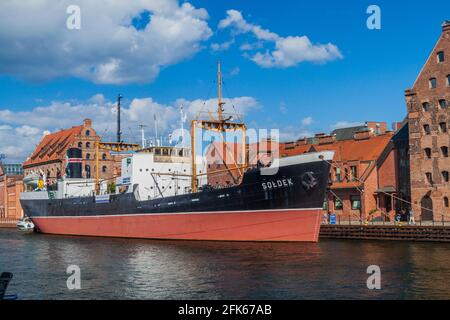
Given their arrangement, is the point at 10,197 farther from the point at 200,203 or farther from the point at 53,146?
the point at 200,203

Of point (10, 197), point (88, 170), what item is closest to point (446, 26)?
point (88, 170)

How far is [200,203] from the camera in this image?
42125mm

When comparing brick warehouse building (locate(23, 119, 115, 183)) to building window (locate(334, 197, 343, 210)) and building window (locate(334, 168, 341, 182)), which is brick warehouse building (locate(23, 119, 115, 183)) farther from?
building window (locate(334, 197, 343, 210))

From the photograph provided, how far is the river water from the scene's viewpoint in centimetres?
2225

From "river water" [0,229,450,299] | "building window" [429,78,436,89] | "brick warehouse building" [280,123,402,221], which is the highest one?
"building window" [429,78,436,89]

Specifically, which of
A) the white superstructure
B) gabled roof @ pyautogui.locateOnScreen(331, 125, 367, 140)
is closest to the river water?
the white superstructure

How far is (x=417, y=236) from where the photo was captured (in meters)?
41.7

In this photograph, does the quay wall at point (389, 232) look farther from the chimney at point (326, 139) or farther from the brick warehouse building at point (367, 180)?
the chimney at point (326, 139)

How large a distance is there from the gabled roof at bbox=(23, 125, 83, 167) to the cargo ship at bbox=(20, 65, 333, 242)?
1496 inches

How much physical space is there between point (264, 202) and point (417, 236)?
12.8 m

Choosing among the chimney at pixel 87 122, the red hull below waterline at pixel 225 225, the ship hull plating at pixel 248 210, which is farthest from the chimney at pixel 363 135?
the chimney at pixel 87 122

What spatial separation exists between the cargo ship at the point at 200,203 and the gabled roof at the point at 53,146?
3800 cm

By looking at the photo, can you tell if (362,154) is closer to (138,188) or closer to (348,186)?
(348,186)
